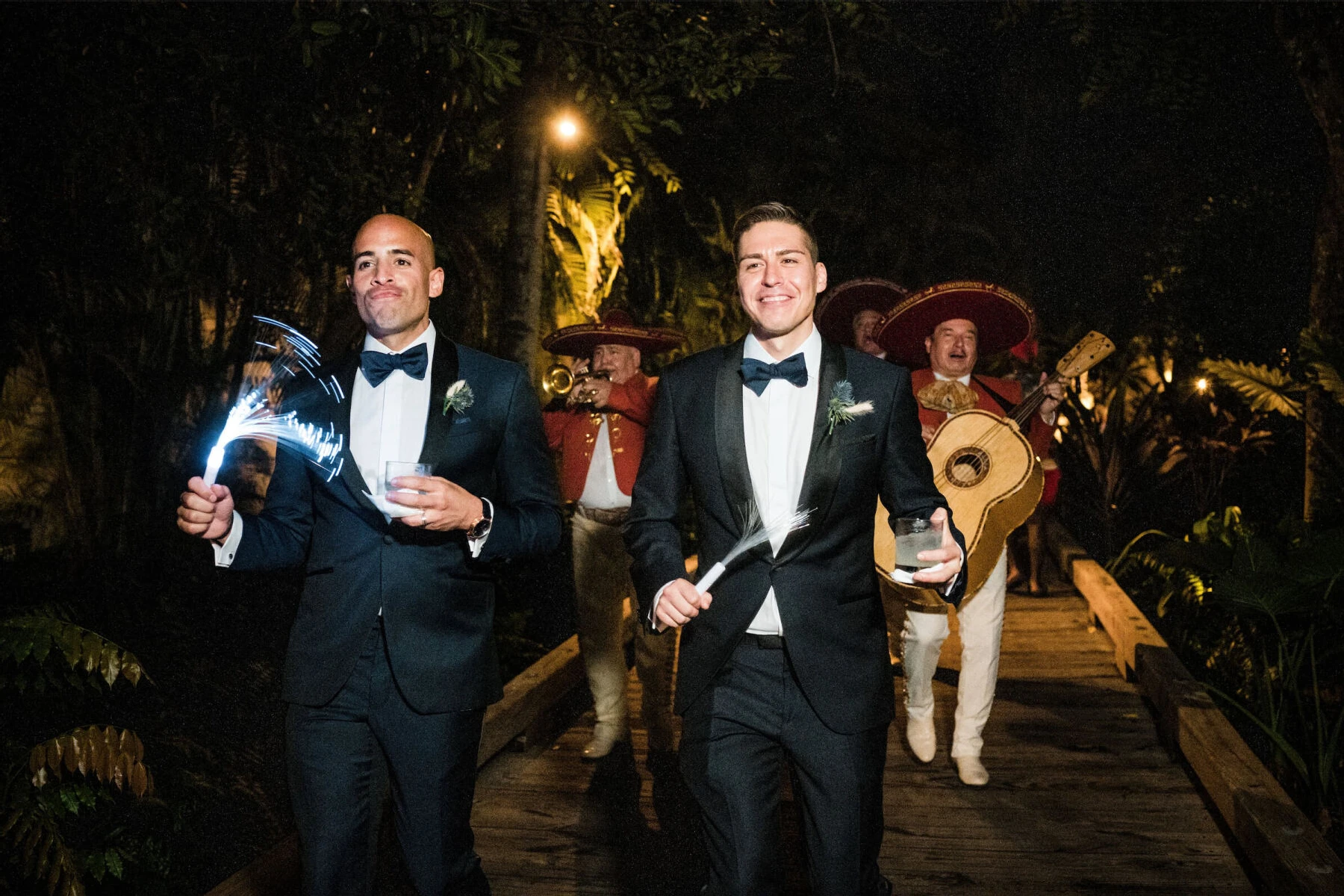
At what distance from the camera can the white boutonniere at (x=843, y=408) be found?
3.04 metres

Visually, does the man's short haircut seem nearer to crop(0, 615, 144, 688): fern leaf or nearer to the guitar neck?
crop(0, 615, 144, 688): fern leaf

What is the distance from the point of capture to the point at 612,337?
20.5ft

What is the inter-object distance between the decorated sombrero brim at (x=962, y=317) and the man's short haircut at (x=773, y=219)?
2.60 metres

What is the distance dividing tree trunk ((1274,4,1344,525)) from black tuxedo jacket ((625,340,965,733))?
619 cm

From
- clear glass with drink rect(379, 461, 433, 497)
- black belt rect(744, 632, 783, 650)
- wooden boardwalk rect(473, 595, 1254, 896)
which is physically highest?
clear glass with drink rect(379, 461, 433, 497)

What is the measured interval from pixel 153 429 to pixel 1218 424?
37.6 ft

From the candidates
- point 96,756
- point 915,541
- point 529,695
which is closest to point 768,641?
point 915,541

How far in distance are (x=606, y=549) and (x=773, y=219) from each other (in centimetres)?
308

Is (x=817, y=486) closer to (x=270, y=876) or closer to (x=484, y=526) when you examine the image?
(x=484, y=526)

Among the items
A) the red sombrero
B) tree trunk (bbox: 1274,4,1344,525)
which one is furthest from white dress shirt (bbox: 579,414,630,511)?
tree trunk (bbox: 1274,4,1344,525)

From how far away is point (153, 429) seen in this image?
311 inches

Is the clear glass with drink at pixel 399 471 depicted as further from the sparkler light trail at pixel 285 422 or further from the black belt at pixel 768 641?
the black belt at pixel 768 641

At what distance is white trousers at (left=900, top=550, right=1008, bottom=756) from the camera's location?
18.0 feet

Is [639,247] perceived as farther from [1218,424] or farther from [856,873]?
[856,873]
